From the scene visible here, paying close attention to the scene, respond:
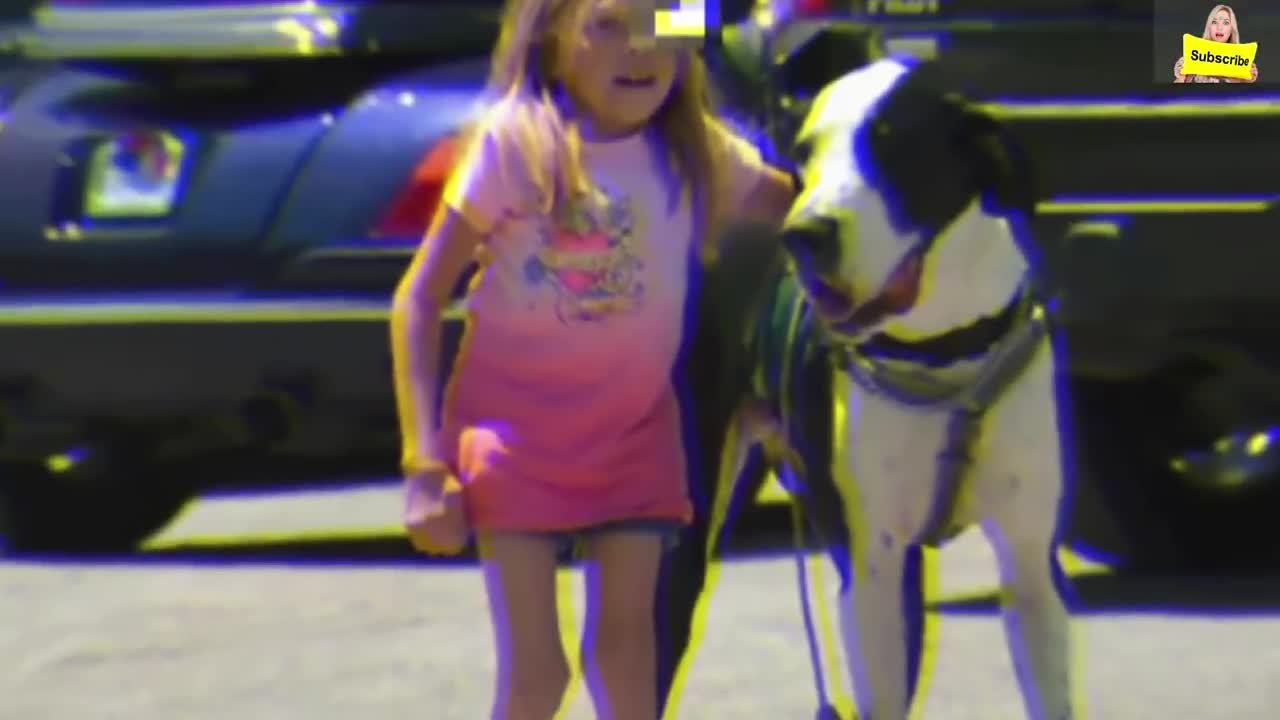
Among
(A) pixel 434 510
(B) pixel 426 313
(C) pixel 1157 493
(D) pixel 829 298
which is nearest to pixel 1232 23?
(C) pixel 1157 493

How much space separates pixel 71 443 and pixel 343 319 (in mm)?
902

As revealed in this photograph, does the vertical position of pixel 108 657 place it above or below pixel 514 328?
below

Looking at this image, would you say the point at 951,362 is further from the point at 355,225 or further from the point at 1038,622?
the point at 355,225

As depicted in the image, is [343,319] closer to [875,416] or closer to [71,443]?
[71,443]

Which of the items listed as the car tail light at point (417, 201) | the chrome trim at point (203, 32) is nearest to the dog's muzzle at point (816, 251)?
the car tail light at point (417, 201)

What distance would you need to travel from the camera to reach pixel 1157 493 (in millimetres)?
6340

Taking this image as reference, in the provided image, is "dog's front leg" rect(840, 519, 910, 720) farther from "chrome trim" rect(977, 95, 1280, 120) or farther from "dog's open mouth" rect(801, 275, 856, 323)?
"chrome trim" rect(977, 95, 1280, 120)

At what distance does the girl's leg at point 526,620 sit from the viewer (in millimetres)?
3654

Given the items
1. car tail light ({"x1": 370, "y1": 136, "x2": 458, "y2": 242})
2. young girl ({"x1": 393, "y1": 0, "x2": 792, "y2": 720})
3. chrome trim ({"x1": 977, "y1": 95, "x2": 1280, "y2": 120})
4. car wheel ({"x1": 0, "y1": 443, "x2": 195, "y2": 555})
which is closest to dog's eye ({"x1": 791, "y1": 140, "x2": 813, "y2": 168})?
young girl ({"x1": 393, "y1": 0, "x2": 792, "y2": 720})

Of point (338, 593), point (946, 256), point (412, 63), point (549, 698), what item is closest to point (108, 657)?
point (338, 593)

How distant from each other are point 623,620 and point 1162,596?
9.22 feet

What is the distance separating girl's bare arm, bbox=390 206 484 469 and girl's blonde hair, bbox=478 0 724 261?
15 cm

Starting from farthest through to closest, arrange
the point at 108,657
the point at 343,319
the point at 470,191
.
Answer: the point at 343,319
the point at 108,657
the point at 470,191

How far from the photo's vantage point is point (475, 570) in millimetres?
6711
